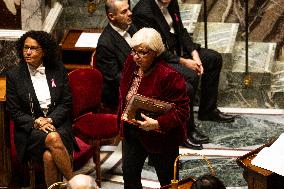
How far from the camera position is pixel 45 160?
219 inches

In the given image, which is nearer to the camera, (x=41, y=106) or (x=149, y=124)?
(x=149, y=124)

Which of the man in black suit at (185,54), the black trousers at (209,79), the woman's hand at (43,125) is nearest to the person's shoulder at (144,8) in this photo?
the man in black suit at (185,54)

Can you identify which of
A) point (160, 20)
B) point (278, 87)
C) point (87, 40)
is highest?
point (160, 20)

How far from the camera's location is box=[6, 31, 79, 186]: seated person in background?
5586mm

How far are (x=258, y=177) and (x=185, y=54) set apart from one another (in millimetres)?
2970

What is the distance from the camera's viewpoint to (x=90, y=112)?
6152mm

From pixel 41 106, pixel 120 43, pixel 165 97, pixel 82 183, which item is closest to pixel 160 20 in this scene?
pixel 120 43

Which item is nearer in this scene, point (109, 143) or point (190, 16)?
point (109, 143)

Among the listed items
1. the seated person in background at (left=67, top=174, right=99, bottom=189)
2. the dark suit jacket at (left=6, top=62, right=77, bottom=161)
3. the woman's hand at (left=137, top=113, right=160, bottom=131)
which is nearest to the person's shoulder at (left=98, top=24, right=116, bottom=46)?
the dark suit jacket at (left=6, top=62, right=77, bottom=161)

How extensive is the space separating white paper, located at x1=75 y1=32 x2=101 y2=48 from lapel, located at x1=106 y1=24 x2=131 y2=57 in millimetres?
905

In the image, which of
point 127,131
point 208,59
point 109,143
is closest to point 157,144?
point 127,131

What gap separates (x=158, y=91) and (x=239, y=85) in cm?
321

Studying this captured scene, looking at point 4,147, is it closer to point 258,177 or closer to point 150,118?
point 150,118

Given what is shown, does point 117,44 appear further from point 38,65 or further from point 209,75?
point 209,75
